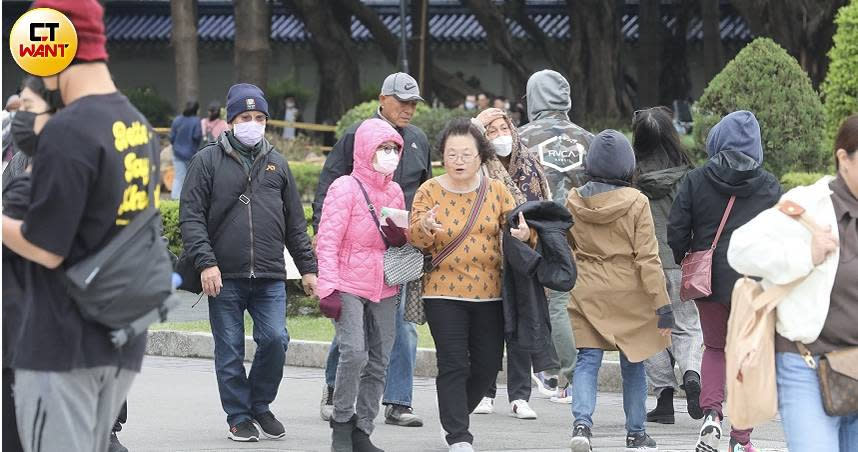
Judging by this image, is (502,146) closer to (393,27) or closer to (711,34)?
(711,34)

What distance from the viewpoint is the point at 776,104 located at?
15188 mm

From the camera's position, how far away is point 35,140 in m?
Result: 4.94

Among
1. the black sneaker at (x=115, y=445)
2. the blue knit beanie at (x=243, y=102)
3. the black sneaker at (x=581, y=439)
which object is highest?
the blue knit beanie at (x=243, y=102)

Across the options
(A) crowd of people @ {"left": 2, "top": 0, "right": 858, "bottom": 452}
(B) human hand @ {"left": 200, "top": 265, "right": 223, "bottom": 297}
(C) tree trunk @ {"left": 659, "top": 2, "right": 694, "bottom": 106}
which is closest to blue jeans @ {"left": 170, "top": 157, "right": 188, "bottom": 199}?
(A) crowd of people @ {"left": 2, "top": 0, "right": 858, "bottom": 452}

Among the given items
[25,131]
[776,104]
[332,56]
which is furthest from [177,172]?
[25,131]

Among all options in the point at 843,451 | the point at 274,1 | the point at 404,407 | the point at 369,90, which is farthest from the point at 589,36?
the point at 843,451

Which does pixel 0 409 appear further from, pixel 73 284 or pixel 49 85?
pixel 49 85

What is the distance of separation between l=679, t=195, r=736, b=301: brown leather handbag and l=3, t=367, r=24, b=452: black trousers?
405cm

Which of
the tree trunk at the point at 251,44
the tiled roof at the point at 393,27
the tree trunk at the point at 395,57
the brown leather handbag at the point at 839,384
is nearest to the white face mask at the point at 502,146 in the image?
the brown leather handbag at the point at 839,384

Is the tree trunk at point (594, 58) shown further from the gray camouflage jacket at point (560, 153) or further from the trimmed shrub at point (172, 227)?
the gray camouflage jacket at point (560, 153)

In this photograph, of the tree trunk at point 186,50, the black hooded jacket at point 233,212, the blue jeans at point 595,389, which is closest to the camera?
the blue jeans at point 595,389

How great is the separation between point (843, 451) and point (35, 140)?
2.78 meters

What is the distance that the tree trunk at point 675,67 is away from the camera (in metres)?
38.8

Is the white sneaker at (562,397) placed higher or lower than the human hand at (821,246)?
lower
